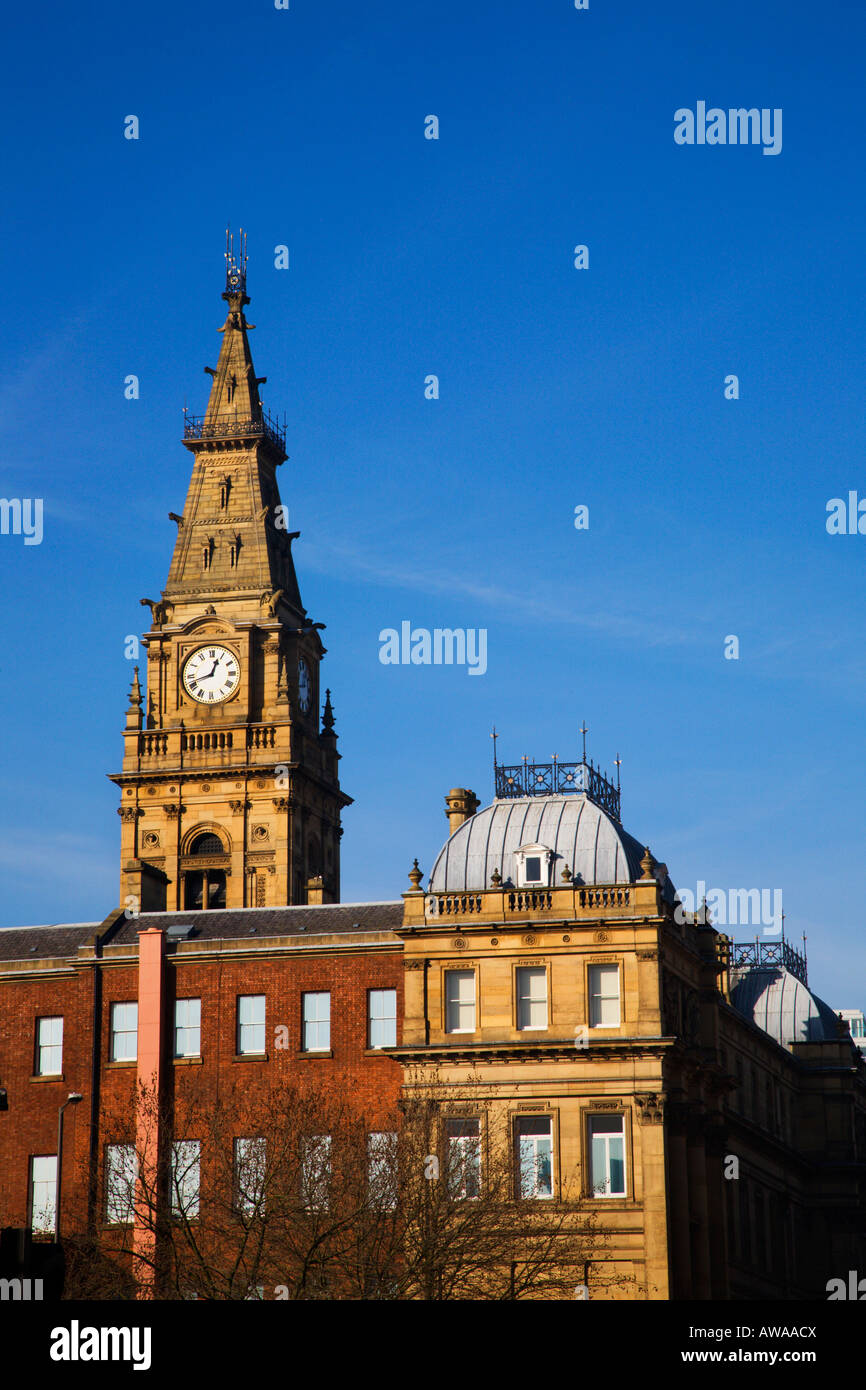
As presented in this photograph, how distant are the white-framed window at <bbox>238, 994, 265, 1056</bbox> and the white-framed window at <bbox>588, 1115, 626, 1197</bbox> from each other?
1254 centimetres

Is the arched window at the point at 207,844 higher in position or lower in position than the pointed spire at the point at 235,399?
lower

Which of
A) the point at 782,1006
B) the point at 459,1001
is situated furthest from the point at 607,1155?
the point at 782,1006

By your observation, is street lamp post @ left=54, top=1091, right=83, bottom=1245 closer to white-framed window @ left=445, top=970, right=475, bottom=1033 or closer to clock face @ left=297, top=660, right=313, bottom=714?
white-framed window @ left=445, top=970, right=475, bottom=1033

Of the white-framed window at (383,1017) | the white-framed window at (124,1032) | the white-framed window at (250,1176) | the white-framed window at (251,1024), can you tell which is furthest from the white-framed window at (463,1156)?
the white-framed window at (124,1032)

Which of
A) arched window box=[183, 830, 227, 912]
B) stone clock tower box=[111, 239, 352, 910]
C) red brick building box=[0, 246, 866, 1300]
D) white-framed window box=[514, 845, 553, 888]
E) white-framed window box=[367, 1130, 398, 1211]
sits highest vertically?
stone clock tower box=[111, 239, 352, 910]

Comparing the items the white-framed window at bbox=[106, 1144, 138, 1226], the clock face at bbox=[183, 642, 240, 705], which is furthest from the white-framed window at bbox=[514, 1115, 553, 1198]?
the clock face at bbox=[183, 642, 240, 705]

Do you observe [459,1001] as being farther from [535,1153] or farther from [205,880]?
[205,880]

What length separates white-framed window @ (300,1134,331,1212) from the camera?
60.5 metres

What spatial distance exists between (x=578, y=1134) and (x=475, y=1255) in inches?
354

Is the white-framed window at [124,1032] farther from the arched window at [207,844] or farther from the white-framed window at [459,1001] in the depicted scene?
the arched window at [207,844]

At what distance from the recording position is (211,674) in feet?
368

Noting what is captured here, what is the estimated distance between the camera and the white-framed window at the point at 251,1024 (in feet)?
251

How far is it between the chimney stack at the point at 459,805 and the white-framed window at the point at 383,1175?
69.1ft
